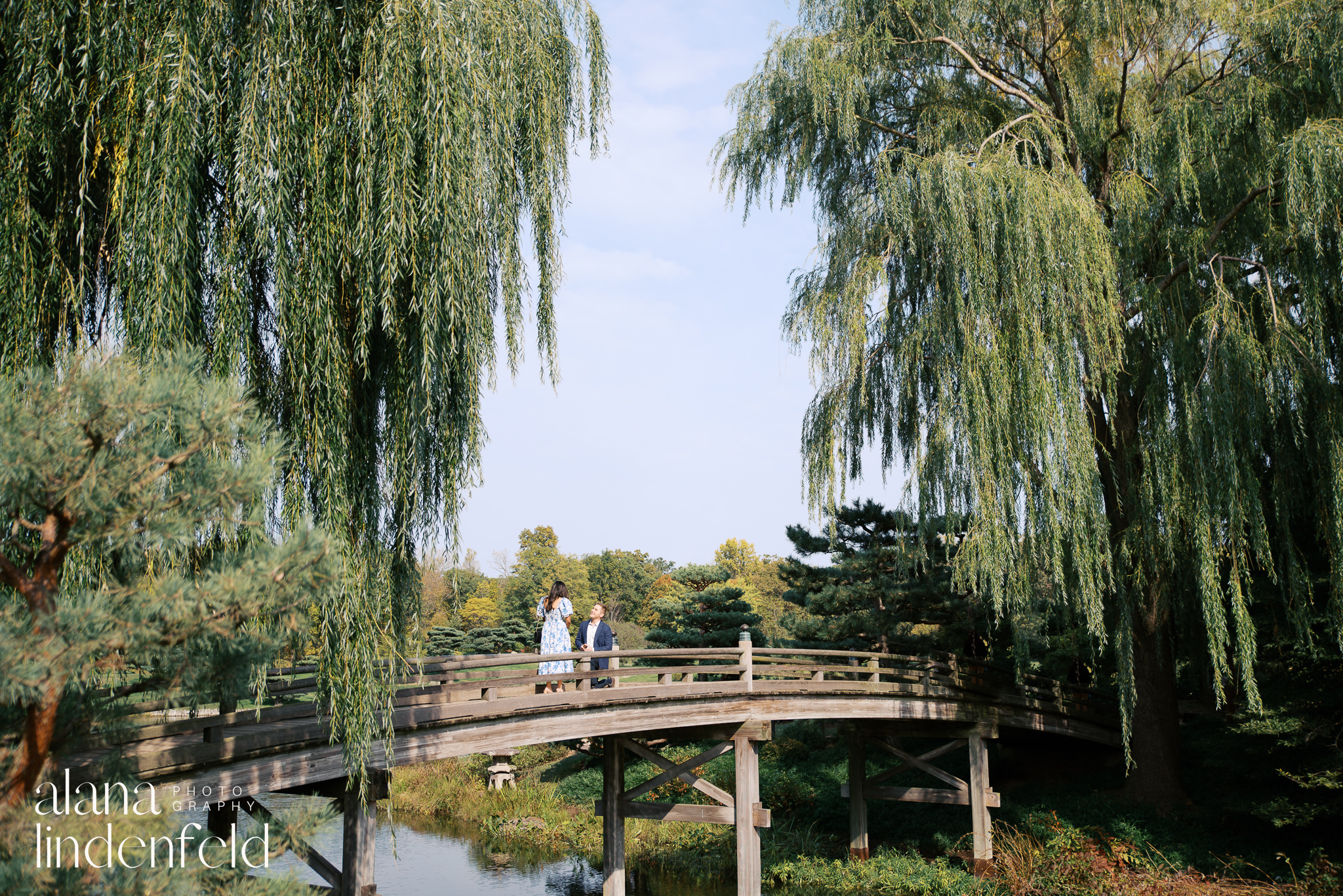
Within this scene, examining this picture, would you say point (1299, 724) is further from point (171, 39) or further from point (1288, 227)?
point (171, 39)

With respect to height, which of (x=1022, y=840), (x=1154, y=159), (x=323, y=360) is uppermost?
(x=1154, y=159)

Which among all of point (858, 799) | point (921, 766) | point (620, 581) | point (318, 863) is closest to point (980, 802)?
point (921, 766)

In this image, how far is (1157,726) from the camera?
13.0m

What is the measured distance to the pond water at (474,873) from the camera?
14492 mm

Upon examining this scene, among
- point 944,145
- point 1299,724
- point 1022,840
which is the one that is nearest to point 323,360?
point 944,145

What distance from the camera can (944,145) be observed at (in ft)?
38.3

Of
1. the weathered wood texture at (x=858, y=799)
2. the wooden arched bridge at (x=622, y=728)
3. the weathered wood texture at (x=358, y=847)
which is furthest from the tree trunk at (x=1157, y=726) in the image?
the weathered wood texture at (x=358, y=847)

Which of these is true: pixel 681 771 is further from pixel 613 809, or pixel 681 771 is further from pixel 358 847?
pixel 358 847

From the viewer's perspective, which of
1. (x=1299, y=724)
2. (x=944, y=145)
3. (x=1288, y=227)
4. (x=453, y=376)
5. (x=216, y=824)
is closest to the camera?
(x=453, y=376)

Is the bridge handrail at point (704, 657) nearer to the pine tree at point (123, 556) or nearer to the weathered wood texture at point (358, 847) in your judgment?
the weathered wood texture at point (358, 847)

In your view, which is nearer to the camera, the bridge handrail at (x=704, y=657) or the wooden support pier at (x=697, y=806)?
the bridge handrail at (x=704, y=657)

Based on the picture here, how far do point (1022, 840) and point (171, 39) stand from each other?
1373 cm

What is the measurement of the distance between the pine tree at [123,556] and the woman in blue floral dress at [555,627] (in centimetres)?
606

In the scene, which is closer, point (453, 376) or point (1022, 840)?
point (453, 376)
